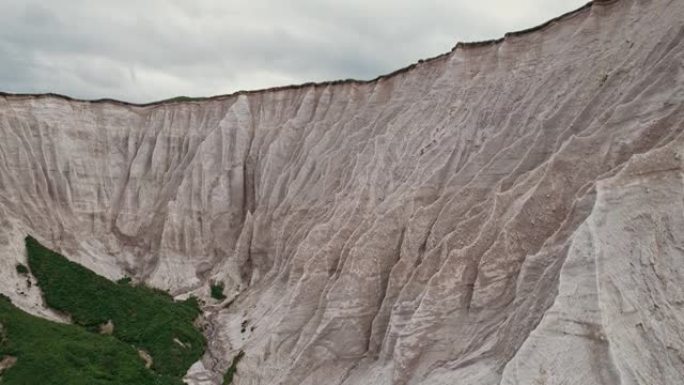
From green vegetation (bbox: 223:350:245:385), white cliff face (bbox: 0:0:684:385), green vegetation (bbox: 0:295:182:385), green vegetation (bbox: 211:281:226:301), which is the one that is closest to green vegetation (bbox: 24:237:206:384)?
white cliff face (bbox: 0:0:684:385)

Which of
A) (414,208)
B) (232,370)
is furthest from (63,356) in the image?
(414,208)

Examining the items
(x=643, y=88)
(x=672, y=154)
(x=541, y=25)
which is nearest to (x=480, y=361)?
(x=672, y=154)

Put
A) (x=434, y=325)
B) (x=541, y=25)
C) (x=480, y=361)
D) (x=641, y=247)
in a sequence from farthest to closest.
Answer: (x=541, y=25), (x=434, y=325), (x=480, y=361), (x=641, y=247)

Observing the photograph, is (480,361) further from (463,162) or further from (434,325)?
(463,162)

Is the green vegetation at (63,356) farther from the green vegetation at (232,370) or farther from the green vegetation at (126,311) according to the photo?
the green vegetation at (232,370)

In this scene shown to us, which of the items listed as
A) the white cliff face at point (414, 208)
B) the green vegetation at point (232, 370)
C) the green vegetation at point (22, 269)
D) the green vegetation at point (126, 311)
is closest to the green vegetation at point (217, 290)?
the white cliff face at point (414, 208)
